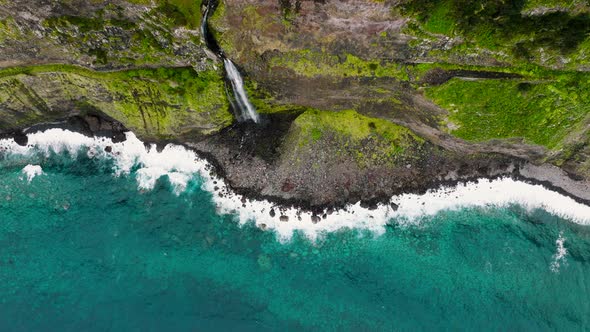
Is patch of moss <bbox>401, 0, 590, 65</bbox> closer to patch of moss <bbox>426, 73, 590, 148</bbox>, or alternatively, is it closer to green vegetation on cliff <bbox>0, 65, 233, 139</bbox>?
patch of moss <bbox>426, 73, 590, 148</bbox>

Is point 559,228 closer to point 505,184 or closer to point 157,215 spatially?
point 505,184

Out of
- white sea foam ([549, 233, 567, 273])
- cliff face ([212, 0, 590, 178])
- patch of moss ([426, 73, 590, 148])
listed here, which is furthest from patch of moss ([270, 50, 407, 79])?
white sea foam ([549, 233, 567, 273])

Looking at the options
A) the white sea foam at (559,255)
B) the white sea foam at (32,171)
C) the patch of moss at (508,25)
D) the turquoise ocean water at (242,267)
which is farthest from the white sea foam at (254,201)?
the patch of moss at (508,25)

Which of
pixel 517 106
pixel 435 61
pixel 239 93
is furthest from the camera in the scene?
pixel 239 93

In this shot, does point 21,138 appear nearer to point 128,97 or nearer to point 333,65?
point 128,97

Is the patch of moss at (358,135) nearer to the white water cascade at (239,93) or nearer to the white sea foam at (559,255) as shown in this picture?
the white water cascade at (239,93)

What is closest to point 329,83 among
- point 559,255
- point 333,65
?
point 333,65

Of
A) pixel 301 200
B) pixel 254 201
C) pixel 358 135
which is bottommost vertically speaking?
pixel 254 201
